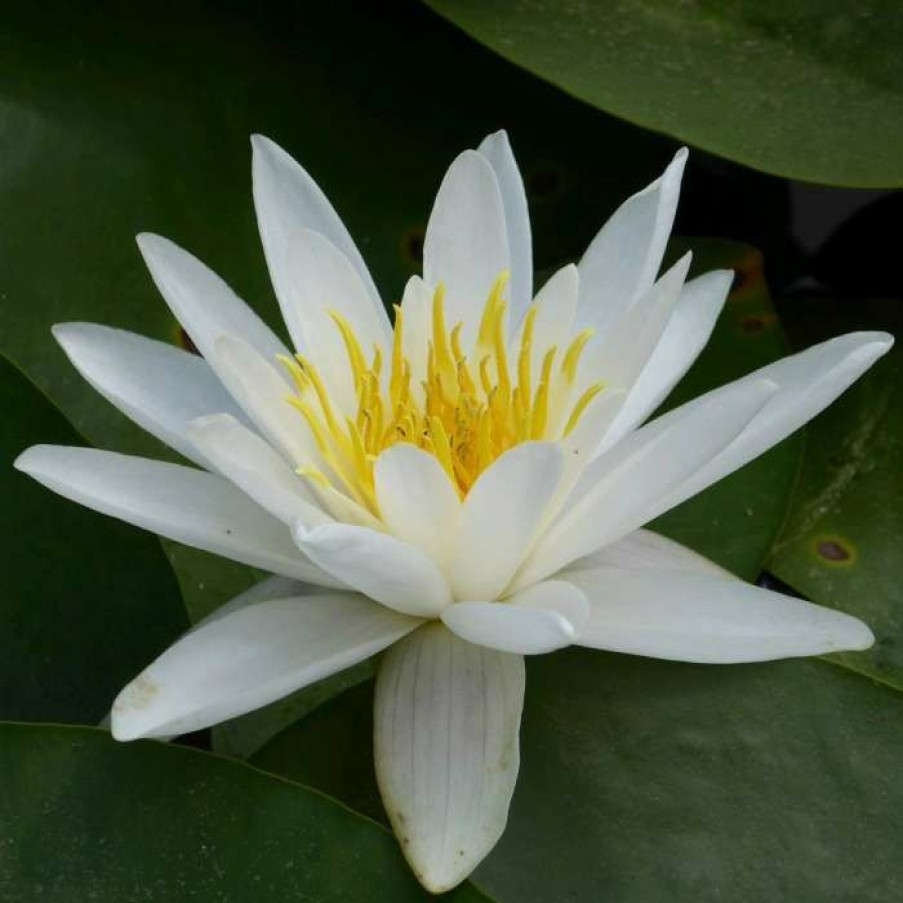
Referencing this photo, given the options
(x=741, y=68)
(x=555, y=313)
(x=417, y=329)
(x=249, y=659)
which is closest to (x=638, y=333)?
(x=555, y=313)

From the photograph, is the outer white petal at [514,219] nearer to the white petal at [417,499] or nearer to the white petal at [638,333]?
the white petal at [638,333]

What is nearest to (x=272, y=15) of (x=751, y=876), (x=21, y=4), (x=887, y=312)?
(x=21, y=4)

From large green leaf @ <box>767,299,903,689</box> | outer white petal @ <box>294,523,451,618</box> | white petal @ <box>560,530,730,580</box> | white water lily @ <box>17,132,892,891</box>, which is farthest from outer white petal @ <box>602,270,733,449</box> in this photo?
large green leaf @ <box>767,299,903,689</box>

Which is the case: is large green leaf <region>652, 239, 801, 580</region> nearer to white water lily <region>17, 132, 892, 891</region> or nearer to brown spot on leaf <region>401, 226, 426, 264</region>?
white water lily <region>17, 132, 892, 891</region>

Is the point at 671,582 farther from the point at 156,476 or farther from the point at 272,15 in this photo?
the point at 272,15

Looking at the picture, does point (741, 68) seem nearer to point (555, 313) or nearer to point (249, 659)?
point (555, 313)

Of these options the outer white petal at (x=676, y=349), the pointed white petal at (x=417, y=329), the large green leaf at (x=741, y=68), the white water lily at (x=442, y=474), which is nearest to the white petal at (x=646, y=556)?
the white water lily at (x=442, y=474)
